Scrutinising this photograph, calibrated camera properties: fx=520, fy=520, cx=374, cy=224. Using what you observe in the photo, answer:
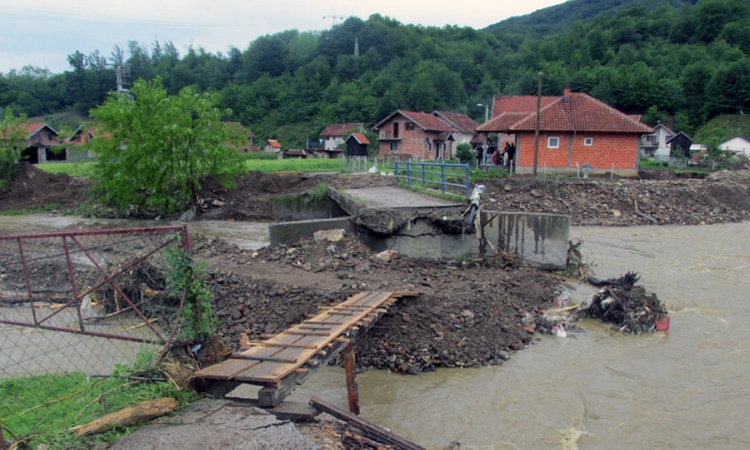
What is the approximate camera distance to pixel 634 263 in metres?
15.6

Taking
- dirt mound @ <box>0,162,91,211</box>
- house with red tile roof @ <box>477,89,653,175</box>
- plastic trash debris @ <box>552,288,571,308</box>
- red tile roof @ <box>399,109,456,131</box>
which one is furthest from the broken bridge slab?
red tile roof @ <box>399,109,456,131</box>

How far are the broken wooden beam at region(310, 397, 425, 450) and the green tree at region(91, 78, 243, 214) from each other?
19.9m

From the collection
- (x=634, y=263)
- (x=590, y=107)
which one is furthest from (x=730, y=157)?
(x=634, y=263)

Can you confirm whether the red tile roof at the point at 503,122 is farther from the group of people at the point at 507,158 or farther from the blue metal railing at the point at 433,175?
the blue metal railing at the point at 433,175

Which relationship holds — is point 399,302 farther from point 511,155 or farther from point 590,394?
point 511,155

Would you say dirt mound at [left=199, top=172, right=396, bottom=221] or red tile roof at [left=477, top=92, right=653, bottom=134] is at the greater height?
red tile roof at [left=477, top=92, right=653, bottom=134]

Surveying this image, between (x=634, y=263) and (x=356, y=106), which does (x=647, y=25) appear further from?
(x=634, y=263)

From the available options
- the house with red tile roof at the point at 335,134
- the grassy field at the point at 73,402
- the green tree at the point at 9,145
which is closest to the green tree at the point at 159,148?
the green tree at the point at 9,145

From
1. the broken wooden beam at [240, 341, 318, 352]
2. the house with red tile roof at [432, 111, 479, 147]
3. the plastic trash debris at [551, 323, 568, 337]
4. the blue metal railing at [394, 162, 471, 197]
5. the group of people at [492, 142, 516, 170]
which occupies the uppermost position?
the house with red tile roof at [432, 111, 479, 147]

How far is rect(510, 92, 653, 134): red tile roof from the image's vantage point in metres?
30.3

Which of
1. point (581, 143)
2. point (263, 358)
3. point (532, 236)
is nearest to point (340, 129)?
point (581, 143)

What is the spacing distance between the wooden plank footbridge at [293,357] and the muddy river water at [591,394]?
104cm

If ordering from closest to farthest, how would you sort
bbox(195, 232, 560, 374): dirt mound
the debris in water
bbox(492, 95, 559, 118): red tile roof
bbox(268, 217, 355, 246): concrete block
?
bbox(195, 232, 560, 374): dirt mound < the debris in water < bbox(268, 217, 355, 246): concrete block < bbox(492, 95, 559, 118): red tile roof

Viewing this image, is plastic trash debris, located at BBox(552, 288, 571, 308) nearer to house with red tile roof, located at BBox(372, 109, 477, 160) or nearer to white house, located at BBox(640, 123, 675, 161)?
house with red tile roof, located at BBox(372, 109, 477, 160)
